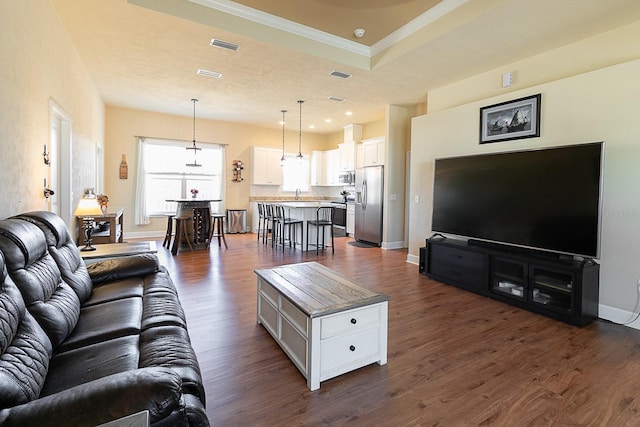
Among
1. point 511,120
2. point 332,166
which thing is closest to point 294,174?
point 332,166

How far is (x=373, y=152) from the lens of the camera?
738 centimetres

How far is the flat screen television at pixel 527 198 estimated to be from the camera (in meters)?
3.03

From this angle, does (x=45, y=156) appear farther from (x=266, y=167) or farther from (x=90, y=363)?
(x=266, y=167)

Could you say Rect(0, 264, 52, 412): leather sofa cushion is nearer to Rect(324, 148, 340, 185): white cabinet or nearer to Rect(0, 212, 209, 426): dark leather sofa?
Rect(0, 212, 209, 426): dark leather sofa

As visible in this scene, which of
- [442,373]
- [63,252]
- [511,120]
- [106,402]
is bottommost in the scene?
[442,373]

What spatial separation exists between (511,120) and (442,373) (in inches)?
129

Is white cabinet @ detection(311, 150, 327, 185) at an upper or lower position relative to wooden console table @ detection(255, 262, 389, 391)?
upper

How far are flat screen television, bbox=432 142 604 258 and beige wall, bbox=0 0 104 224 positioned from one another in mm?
4530

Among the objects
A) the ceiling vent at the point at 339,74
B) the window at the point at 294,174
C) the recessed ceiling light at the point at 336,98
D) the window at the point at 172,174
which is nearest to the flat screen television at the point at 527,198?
the ceiling vent at the point at 339,74

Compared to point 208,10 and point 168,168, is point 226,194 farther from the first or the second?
point 208,10

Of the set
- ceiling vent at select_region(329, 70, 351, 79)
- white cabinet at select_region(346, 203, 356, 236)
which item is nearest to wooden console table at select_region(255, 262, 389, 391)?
ceiling vent at select_region(329, 70, 351, 79)

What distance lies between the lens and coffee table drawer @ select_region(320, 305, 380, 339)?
6.82 feet

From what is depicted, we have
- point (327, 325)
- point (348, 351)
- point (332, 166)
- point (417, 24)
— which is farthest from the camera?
point (332, 166)

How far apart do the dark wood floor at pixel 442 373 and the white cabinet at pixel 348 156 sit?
204 inches
